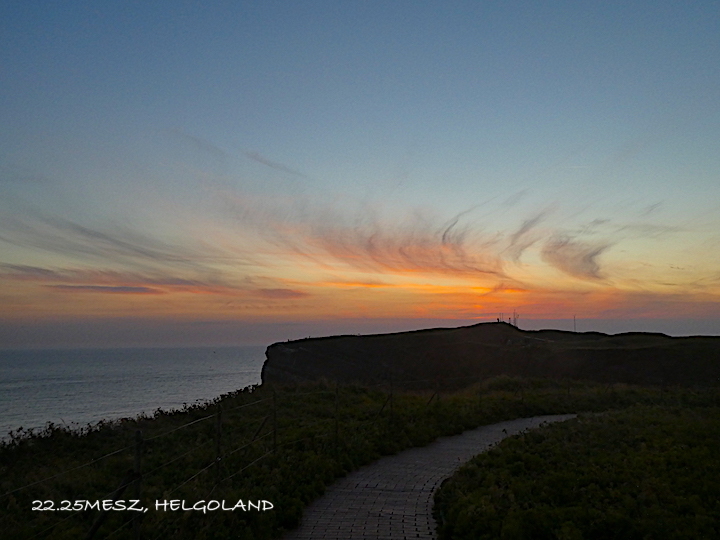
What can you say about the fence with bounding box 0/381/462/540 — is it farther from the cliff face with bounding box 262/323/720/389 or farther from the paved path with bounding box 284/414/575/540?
the cliff face with bounding box 262/323/720/389

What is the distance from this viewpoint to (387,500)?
9852 mm

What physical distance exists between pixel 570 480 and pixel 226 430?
11.2 metres

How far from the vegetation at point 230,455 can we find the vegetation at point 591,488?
1010mm

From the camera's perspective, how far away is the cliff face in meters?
56.2

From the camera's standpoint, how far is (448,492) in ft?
32.3

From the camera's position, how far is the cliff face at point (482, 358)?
56.2 m

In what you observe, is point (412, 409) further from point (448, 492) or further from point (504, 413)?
point (448, 492)

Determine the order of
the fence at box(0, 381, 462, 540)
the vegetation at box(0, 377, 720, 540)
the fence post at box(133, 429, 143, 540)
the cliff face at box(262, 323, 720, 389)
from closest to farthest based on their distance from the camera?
the fence post at box(133, 429, 143, 540), the fence at box(0, 381, 462, 540), the vegetation at box(0, 377, 720, 540), the cliff face at box(262, 323, 720, 389)

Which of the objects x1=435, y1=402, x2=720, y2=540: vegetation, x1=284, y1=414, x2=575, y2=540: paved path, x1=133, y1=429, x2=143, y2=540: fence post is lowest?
x1=284, y1=414, x2=575, y2=540: paved path

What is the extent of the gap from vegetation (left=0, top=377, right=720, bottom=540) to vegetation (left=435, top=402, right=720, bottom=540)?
101 cm

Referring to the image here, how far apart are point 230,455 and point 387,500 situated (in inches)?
151

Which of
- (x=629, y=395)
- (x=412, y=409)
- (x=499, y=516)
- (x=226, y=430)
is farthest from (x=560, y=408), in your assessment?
(x=499, y=516)

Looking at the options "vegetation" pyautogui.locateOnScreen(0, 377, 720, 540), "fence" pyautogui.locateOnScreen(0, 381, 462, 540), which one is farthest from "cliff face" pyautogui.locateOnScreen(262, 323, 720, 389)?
"fence" pyautogui.locateOnScreen(0, 381, 462, 540)

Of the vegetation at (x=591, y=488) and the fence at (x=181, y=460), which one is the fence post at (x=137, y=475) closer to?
the fence at (x=181, y=460)
